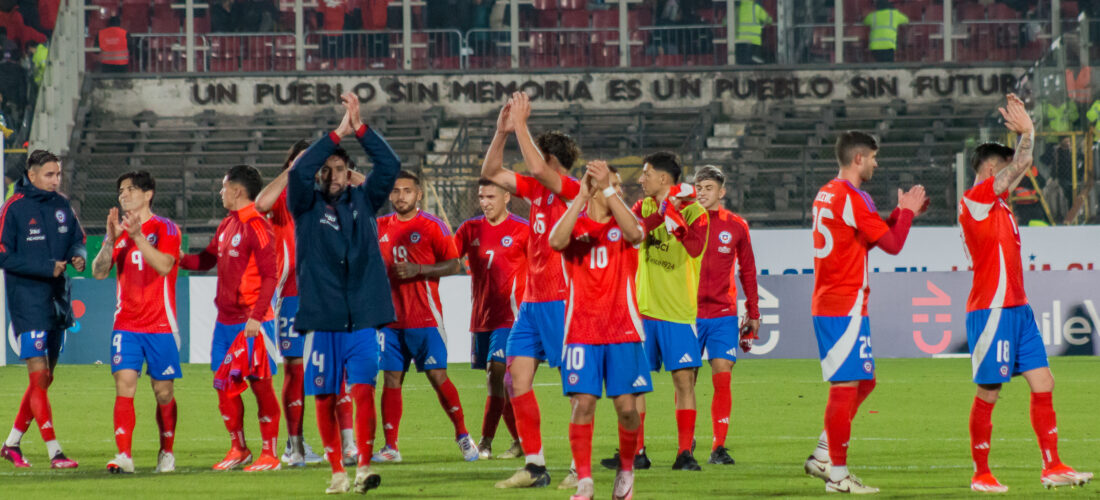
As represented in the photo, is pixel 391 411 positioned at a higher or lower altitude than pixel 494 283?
lower

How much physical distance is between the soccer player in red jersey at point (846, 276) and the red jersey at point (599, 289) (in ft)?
3.88

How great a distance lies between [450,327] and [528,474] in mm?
11619

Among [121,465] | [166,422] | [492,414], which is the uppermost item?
[166,422]

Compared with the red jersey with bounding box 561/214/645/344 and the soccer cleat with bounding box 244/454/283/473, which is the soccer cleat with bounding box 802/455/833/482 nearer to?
the red jersey with bounding box 561/214/645/344

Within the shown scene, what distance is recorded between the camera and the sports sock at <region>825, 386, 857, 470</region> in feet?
24.5

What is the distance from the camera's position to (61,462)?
905cm

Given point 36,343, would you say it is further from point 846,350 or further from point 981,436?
point 981,436

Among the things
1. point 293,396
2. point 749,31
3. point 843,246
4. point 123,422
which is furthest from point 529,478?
point 749,31

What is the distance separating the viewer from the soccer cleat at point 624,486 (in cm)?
700

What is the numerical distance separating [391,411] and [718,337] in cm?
227

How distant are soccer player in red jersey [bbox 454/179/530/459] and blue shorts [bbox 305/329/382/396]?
6.65 feet

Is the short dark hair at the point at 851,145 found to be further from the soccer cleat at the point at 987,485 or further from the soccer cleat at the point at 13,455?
the soccer cleat at the point at 13,455

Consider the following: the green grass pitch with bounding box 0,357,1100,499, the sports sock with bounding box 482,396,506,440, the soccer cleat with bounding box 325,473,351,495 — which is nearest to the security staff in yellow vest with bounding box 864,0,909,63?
the green grass pitch with bounding box 0,357,1100,499

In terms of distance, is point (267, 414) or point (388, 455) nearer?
point (267, 414)
